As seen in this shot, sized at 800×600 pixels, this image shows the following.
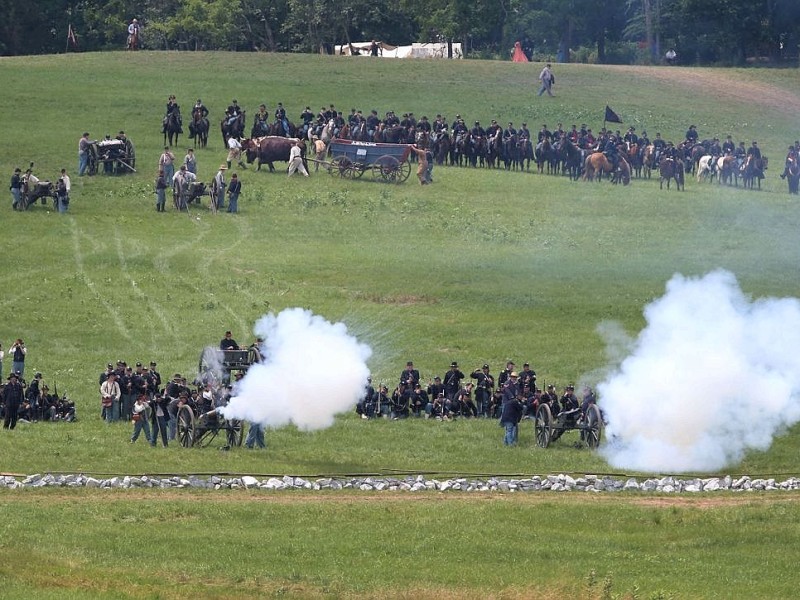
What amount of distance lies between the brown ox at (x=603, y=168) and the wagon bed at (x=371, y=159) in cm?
815

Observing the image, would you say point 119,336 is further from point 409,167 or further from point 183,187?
point 409,167

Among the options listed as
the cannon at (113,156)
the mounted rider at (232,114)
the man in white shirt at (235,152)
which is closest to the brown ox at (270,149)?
the man in white shirt at (235,152)

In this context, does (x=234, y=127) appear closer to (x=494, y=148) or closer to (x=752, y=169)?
(x=494, y=148)

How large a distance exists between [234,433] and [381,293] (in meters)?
17.0

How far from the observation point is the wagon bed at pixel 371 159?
67250mm

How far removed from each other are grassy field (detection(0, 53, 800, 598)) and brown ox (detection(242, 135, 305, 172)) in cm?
82

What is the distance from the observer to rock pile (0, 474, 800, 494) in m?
32.2

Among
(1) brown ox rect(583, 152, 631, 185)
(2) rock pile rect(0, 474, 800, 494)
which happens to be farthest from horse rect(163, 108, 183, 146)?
(2) rock pile rect(0, 474, 800, 494)

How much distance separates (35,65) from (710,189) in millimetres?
43553

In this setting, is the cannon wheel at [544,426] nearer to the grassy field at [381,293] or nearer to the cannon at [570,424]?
the cannon at [570,424]

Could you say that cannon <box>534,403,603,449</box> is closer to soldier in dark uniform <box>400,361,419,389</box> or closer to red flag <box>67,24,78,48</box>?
soldier in dark uniform <box>400,361,419,389</box>

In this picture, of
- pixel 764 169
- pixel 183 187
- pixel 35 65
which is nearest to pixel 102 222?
pixel 183 187

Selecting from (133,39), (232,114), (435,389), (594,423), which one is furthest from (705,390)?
(133,39)

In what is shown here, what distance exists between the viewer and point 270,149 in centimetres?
6781
